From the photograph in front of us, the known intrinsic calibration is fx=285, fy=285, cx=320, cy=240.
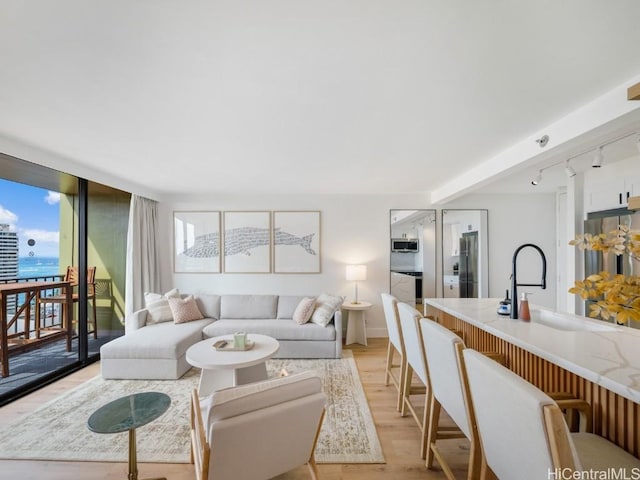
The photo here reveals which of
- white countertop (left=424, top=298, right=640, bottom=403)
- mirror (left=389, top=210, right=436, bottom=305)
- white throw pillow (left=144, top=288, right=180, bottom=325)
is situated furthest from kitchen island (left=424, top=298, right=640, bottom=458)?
white throw pillow (left=144, top=288, right=180, bottom=325)

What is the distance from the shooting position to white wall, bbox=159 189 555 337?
184 inches

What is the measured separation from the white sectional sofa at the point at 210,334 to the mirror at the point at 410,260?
146 centimetres

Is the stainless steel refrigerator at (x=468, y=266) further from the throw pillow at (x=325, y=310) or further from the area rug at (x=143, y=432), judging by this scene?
the area rug at (x=143, y=432)

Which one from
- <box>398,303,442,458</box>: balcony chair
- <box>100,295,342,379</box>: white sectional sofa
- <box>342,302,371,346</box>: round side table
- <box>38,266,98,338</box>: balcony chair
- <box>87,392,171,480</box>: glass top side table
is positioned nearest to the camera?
<box>87,392,171,480</box>: glass top side table

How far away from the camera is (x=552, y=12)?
1.12 metres

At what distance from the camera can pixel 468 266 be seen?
15.3ft

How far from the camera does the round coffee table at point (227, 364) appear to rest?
94.9 inches

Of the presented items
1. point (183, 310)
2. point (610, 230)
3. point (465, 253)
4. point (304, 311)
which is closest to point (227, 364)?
point (304, 311)

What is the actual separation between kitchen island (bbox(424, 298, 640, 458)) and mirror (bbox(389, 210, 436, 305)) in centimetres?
242

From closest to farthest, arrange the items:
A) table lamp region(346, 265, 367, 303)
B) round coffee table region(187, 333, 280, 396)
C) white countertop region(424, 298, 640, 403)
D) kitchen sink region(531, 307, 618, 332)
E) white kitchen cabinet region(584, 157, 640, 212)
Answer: white countertop region(424, 298, 640, 403), kitchen sink region(531, 307, 618, 332), round coffee table region(187, 333, 280, 396), white kitchen cabinet region(584, 157, 640, 212), table lamp region(346, 265, 367, 303)

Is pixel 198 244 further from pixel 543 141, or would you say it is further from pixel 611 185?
pixel 611 185

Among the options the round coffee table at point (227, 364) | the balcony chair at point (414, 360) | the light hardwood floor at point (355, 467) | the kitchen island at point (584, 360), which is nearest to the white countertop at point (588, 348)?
the kitchen island at point (584, 360)

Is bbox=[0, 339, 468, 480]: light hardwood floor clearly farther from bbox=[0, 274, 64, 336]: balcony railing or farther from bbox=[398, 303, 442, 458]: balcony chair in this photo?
bbox=[0, 274, 64, 336]: balcony railing

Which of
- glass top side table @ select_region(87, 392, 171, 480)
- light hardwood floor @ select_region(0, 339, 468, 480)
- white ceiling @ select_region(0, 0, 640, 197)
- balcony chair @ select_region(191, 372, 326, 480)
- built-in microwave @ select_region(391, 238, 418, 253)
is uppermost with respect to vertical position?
white ceiling @ select_region(0, 0, 640, 197)
